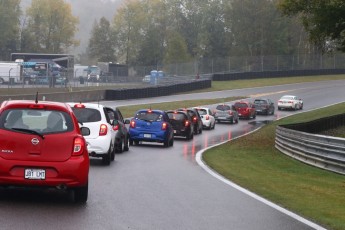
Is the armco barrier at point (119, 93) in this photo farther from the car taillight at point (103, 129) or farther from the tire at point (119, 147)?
the car taillight at point (103, 129)

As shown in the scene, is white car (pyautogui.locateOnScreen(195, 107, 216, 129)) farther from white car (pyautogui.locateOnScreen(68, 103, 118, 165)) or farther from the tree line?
the tree line

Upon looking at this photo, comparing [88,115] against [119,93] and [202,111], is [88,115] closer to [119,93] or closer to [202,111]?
[202,111]

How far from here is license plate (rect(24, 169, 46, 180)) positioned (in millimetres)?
11188

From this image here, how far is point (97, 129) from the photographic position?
19.9 meters

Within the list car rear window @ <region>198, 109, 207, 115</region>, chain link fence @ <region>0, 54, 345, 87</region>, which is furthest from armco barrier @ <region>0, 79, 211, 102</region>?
car rear window @ <region>198, 109, 207, 115</region>

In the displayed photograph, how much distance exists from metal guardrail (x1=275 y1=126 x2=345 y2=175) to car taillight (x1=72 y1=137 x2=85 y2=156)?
9.56 m

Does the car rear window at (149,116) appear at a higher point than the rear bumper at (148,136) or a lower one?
higher

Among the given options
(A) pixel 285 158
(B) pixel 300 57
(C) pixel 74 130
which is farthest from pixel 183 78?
(C) pixel 74 130

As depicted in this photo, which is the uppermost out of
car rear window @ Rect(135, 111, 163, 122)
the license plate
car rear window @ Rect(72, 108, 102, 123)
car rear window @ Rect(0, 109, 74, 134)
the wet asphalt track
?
car rear window @ Rect(0, 109, 74, 134)

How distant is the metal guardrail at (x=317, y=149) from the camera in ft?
64.1

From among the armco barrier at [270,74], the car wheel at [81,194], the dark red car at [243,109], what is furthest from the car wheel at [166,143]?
the armco barrier at [270,74]

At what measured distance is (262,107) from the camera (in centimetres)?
5878

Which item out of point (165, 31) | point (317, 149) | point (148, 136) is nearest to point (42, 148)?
point (317, 149)

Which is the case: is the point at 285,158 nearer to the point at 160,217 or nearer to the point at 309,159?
the point at 309,159
